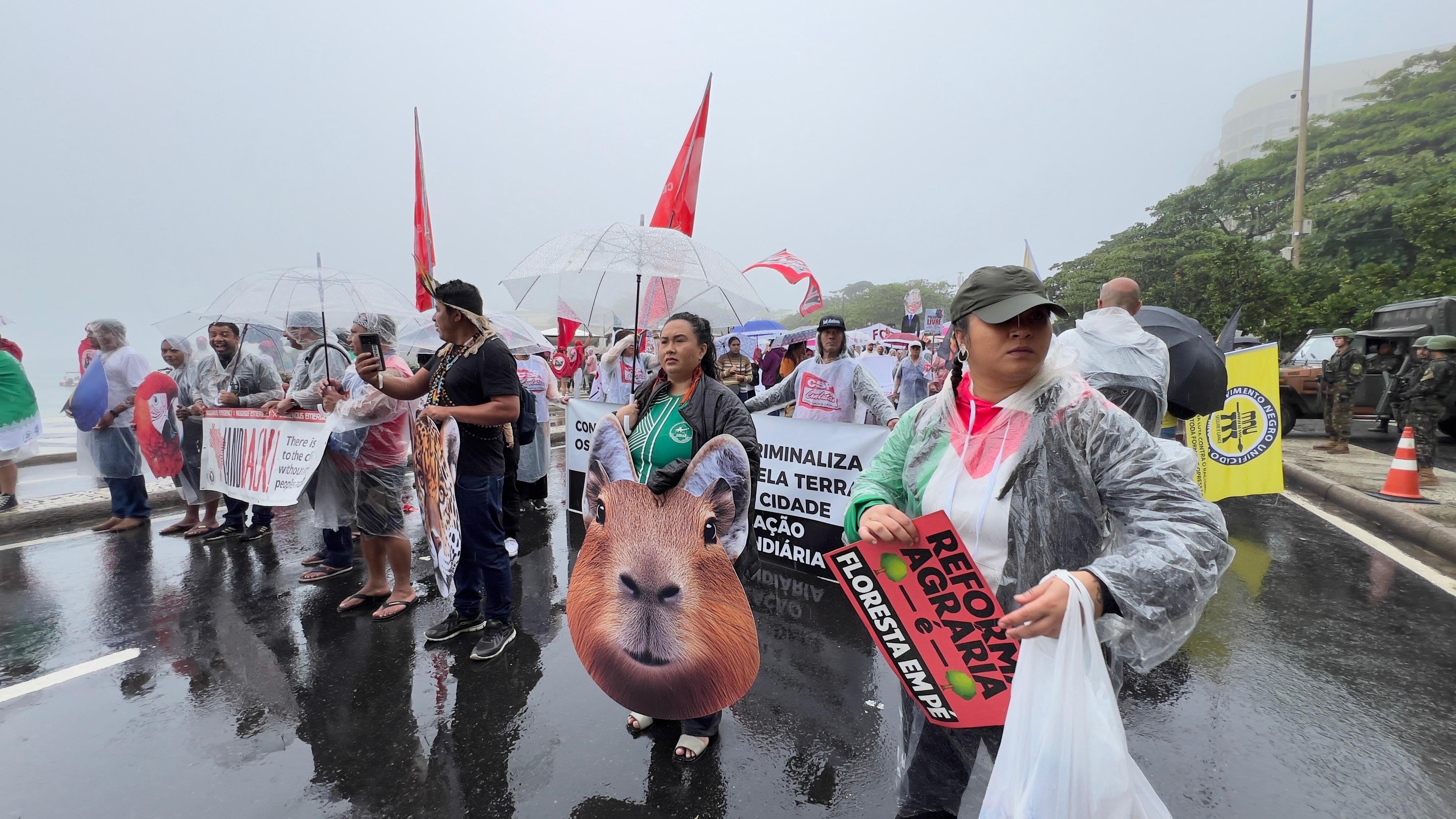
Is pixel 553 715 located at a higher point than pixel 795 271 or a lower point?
lower

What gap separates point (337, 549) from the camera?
16.0 ft

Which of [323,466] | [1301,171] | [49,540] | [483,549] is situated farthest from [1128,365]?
[1301,171]

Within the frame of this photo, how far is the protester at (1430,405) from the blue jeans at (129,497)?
12.9 m

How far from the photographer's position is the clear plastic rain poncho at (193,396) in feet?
18.8

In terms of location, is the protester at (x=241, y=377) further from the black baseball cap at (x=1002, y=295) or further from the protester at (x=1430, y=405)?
the protester at (x=1430, y=405)

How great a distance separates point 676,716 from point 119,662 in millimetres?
3185

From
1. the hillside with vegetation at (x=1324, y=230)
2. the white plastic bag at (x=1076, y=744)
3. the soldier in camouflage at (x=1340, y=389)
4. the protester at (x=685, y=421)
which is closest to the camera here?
the white plastic bag at (x=1076, y=744)

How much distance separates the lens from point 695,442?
262 cm

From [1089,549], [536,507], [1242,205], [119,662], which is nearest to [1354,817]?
[1089,549]

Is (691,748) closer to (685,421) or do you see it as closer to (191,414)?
(685,421)

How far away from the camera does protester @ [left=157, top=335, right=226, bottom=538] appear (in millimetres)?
5738

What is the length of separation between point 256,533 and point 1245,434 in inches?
345

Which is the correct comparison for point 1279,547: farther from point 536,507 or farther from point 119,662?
point 119,662

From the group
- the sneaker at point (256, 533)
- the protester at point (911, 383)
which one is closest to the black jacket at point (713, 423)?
the sneaker at point (256, 533)
